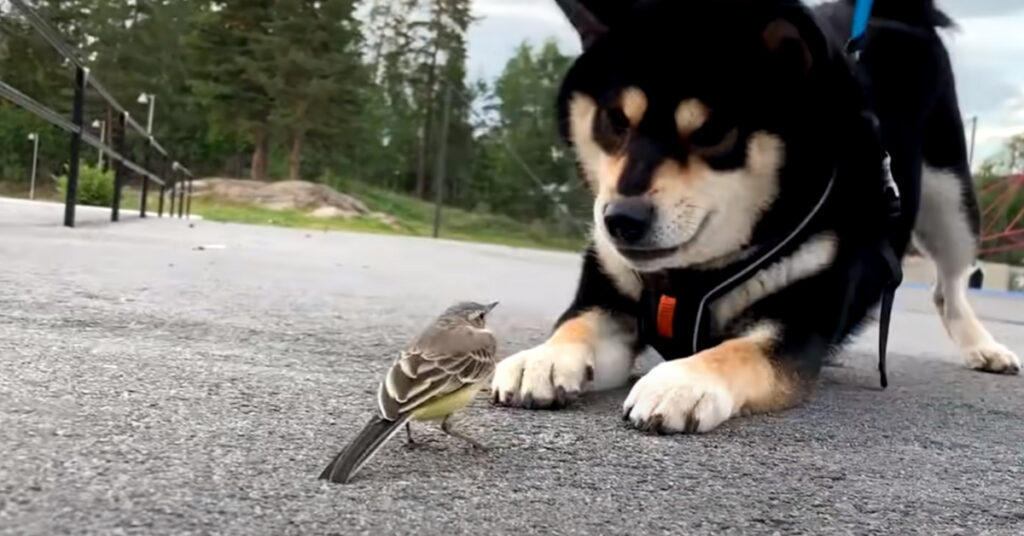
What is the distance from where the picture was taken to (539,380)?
4.37 feet

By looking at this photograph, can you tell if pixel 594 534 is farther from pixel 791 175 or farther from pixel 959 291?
pixel 959 291

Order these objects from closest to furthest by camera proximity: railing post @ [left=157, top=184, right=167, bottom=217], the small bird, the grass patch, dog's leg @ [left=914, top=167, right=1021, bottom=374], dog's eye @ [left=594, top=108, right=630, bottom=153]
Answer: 1. the small bird
2. dog's eye @ [left=594, top=108, right=630, bottom=153]
3. dog's leg @ [left=914, top=167, right=1021, bottom=374]
4. railing post @ [left=157, top=184, right=167, bottom=217]
5. the grass patch

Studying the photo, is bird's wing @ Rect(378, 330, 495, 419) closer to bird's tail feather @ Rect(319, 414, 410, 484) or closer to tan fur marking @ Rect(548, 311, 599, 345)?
bird's tail feather @ Rect(319, 414, 410, 484)

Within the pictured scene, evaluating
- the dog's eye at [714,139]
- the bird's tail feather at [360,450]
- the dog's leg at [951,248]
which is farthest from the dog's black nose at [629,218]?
the dog's leg at [951,248]

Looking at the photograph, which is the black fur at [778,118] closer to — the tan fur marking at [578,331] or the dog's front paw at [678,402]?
the tan fur marking at [578,331]

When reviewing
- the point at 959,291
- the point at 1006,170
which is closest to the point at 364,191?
the point at 1006,170

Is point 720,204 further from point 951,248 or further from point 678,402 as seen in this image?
point 951,248

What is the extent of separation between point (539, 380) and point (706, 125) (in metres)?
Answer: 0.47

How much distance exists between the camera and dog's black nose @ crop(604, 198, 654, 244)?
4.81 ft

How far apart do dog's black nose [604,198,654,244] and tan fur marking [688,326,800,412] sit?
20 cm

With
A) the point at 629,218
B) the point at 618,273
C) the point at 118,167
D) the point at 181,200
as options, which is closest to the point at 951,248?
the point at 618,273

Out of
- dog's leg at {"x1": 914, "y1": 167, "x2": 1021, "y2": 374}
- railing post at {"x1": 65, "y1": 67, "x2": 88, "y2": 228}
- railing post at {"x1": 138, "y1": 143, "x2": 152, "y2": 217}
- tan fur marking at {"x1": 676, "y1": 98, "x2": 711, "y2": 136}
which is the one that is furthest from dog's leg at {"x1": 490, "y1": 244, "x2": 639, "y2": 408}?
railing post at {"x1": 138, "y1": 143, "x2": 152, "y2": 217}

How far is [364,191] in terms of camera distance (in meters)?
20.9

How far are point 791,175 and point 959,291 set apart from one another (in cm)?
129
